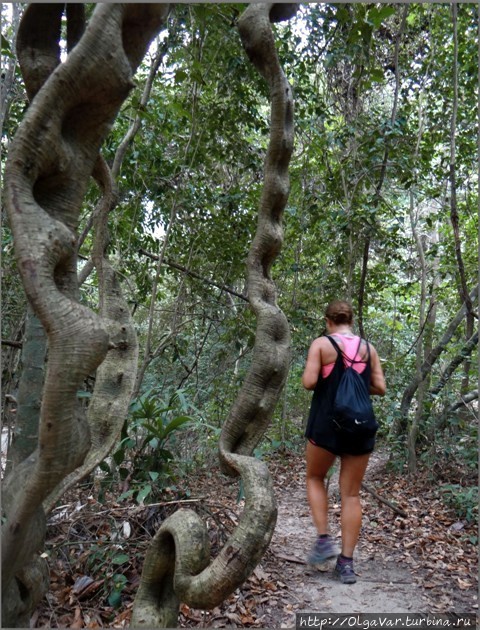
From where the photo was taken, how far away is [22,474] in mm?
1363

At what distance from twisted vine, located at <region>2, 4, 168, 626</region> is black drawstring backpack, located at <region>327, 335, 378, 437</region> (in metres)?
1.28

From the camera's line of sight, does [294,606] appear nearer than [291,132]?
No

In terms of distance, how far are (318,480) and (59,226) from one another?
1.81 metres

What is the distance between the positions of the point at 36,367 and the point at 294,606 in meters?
1.64

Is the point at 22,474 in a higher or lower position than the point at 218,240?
lower

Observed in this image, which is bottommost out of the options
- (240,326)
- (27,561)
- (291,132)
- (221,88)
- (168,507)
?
(168,507)

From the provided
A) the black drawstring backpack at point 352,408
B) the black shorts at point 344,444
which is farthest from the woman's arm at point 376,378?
the black shorts at point 344,444

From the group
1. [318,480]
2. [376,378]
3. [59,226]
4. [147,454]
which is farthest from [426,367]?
[59,226]

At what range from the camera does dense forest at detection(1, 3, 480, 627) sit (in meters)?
1.42

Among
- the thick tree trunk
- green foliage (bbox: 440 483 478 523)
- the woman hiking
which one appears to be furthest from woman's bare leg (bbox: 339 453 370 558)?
green foliage (bbox: 440 483 478 523)

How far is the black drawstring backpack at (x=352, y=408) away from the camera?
2283mm

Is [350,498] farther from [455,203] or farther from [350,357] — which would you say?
[455,203]

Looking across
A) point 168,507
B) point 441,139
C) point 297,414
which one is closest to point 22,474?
point 168,507

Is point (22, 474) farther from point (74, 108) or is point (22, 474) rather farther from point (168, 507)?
point (168, 507)
